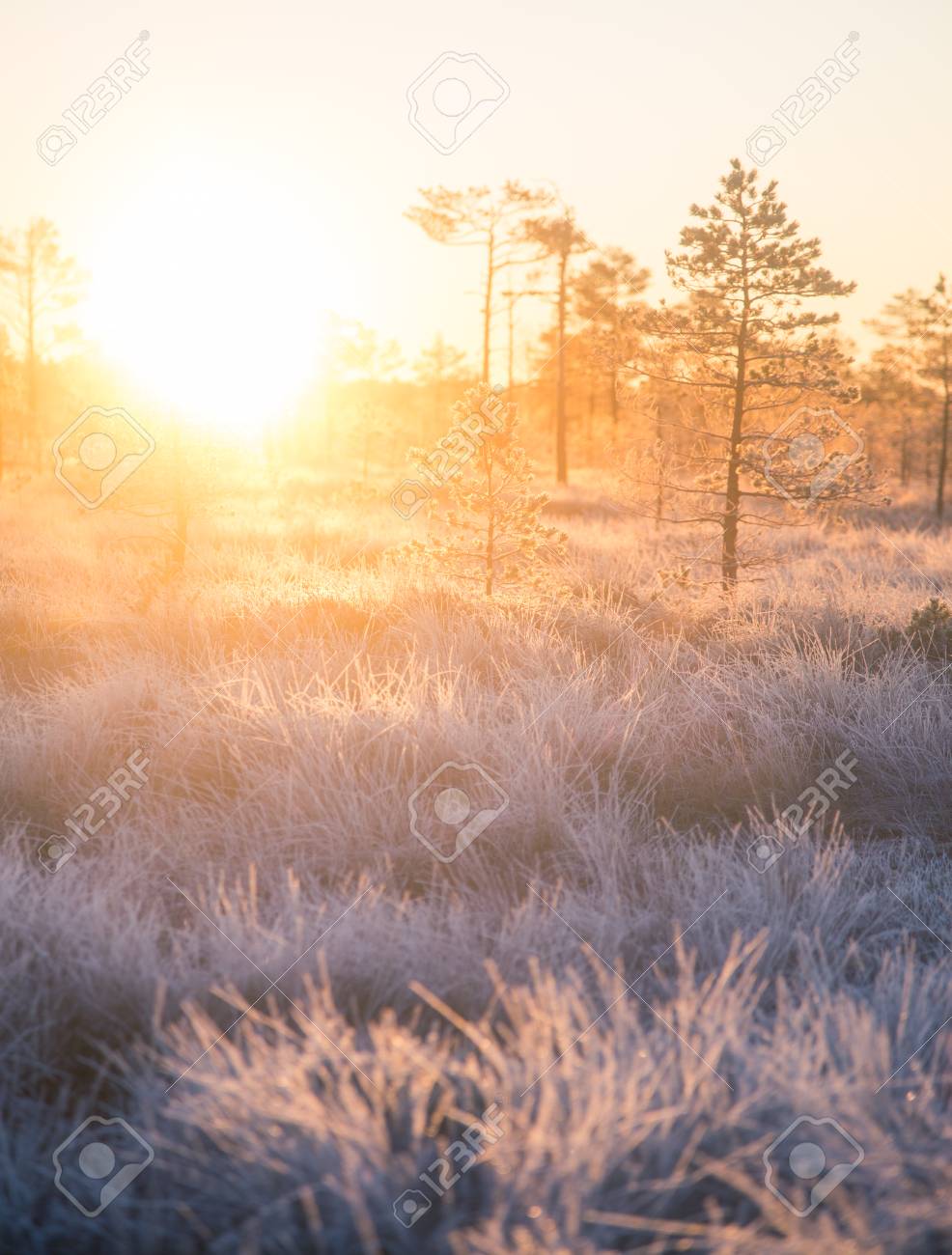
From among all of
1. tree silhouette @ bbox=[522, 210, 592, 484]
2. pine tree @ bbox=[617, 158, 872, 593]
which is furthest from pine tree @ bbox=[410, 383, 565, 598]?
tree silhouette @ bbox=[522, 210, 592, 484]

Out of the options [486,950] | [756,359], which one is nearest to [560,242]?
[756,359]

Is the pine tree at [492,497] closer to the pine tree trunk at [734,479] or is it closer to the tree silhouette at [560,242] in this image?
the pine tree trunk at [734,479]

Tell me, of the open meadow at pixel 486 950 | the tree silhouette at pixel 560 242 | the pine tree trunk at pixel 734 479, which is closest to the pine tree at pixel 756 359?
the pine tree trunk at pixel 734 479

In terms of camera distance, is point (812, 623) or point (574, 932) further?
point (812, 623)

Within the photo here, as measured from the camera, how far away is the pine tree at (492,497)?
8555mm

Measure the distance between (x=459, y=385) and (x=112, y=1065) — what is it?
49.7m

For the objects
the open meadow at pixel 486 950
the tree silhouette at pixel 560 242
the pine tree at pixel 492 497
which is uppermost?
the tree silhouette at pixel 560 242

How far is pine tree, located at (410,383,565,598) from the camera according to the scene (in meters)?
8.55

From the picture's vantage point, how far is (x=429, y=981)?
2.64m

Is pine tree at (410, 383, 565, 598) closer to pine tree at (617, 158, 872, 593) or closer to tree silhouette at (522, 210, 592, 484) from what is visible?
pine tree at (617, 158, 872, 593)

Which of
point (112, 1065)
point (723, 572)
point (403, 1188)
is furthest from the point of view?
point (723, 572)

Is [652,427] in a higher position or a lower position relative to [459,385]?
lower

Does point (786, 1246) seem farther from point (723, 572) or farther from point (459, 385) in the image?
point (459, 385)

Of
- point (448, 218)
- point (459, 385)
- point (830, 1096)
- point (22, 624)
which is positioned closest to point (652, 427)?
point (448, 218)
